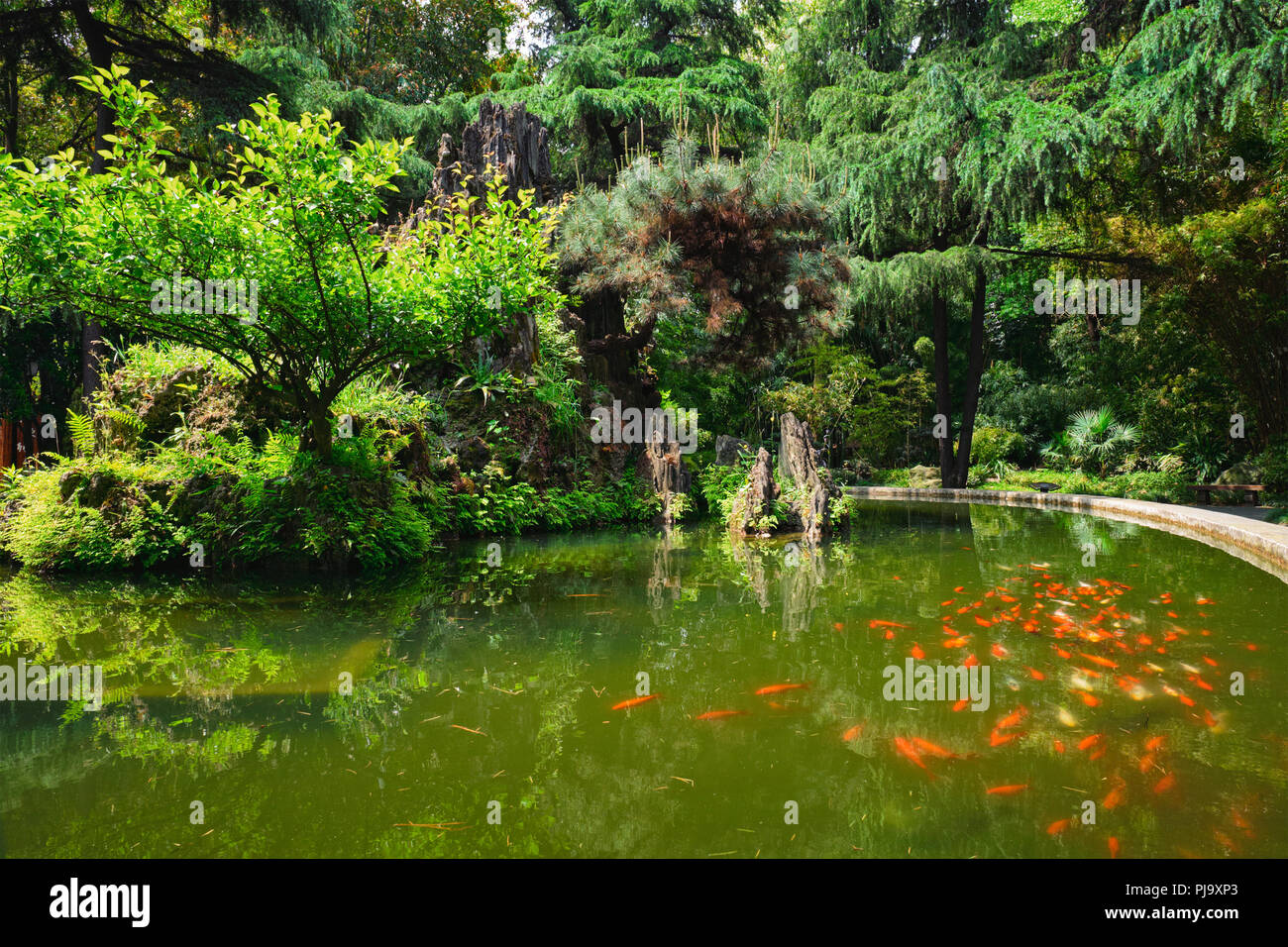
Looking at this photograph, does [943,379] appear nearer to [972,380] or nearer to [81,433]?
[972,380]

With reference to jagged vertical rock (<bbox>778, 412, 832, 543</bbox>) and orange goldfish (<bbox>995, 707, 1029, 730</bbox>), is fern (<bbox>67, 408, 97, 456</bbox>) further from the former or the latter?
orange goldfish (<bbox>995, 707, 1029, 730</bbox>)

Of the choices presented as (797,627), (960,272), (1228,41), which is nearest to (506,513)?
(797,627)

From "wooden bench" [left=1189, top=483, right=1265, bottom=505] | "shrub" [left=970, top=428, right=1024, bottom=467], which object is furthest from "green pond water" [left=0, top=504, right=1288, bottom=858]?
"shrub" [left=970, top=428, right=1024, bottom=467]

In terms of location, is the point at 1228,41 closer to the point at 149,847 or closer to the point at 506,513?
the point at 506,513

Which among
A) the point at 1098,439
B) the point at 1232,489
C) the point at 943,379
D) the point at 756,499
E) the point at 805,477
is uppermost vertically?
the point at 943,379

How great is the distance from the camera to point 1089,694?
293 cm

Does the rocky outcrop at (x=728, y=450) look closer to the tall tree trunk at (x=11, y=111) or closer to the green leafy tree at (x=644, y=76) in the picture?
the green leafy tree at (x=644, y=76)

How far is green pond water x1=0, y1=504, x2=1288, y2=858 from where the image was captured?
1.92 meters

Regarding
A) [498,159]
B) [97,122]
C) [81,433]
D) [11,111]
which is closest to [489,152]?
[498,159]

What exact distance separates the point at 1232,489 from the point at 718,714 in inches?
463

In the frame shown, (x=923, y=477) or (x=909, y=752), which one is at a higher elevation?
(x=923, y=477)

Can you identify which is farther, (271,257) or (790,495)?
(790,495)

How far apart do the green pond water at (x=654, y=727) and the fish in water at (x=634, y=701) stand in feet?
0.18
